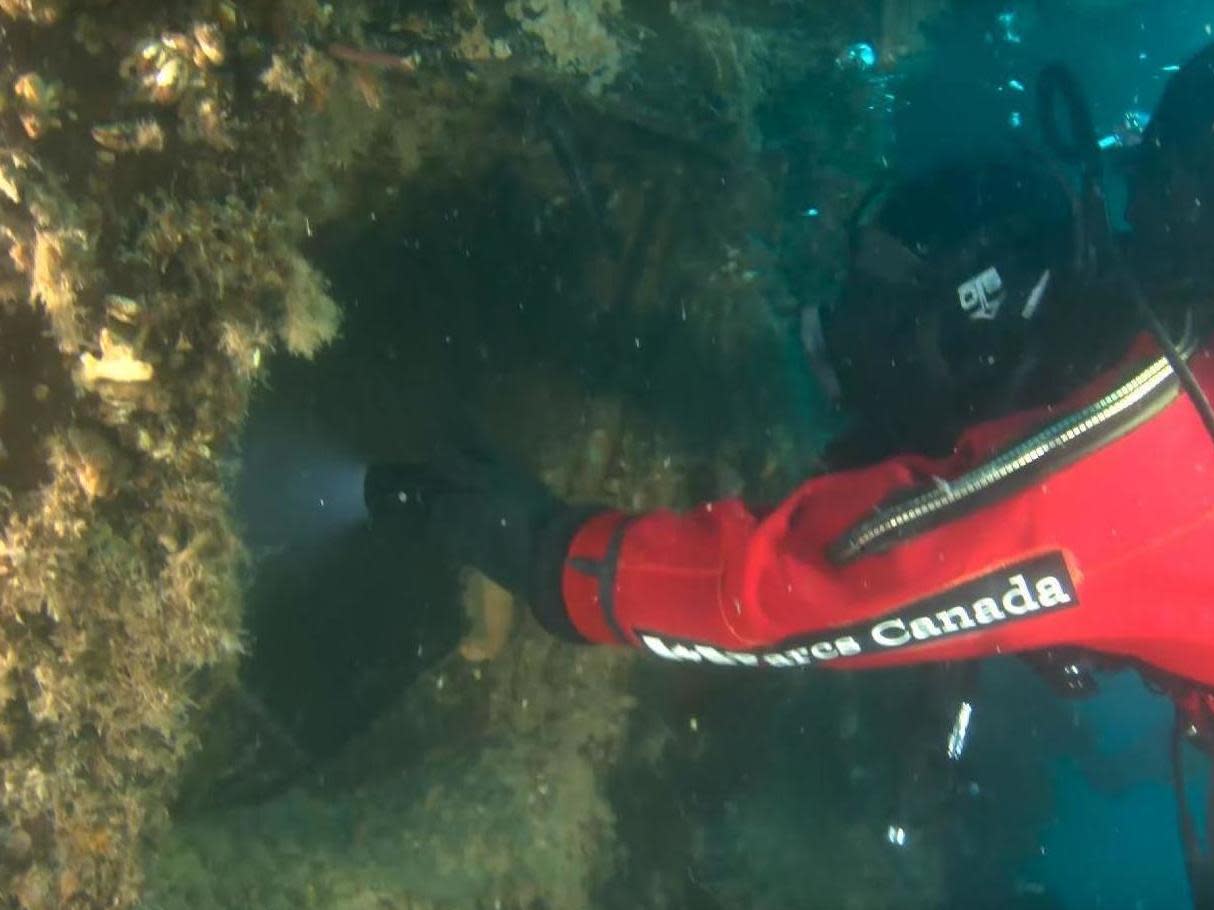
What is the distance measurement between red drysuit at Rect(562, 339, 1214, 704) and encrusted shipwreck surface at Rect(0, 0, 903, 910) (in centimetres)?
101

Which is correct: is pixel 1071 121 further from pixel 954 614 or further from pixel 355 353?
pixel 355 353

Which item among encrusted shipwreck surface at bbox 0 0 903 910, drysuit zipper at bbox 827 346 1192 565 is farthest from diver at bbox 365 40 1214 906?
encrusted shipwreck surface at bbox 0 0 903 910

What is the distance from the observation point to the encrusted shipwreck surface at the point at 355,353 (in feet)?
5.43

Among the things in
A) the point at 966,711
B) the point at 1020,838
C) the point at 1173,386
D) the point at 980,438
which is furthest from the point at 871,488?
the point at 1020,838

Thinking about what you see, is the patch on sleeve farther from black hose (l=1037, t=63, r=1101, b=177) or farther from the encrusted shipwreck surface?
the encrusted shipwreck surface

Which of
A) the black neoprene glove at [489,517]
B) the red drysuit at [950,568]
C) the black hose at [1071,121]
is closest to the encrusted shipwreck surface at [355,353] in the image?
the black neoprene glove at [489,517]

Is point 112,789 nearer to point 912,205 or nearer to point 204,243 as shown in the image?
point 204,243

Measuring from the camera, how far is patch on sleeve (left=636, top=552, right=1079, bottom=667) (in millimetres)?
2125

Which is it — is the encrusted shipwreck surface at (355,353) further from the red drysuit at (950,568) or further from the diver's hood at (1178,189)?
the diver's hood at (1178,189)

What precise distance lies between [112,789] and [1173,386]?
2.34m

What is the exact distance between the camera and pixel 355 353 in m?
2.83

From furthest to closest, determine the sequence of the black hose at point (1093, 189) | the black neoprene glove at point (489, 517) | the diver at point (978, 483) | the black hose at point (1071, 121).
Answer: the black neoprene glove at point (489, 517) < the black hose at point (1071, 121) < the diver at point (978, 483) < the black hose at point (1093, 189)

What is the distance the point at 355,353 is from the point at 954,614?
1.79 meters

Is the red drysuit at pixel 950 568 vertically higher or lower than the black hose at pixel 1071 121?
lower
